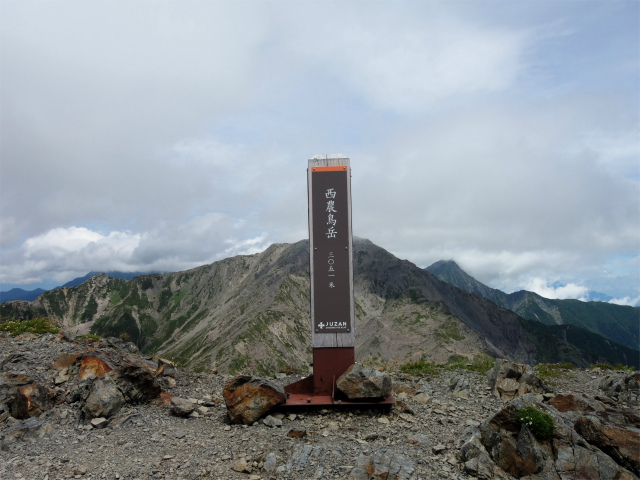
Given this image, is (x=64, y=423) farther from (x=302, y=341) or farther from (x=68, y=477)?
(x=302, y=341)

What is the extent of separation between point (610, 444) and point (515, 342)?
17765 cm

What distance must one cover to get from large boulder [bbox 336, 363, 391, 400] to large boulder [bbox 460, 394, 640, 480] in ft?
9.09

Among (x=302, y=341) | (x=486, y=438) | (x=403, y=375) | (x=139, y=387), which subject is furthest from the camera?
(x=302, y=341)

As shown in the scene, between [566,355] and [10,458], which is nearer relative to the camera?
[10,458]

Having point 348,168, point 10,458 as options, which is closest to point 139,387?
point 10,458

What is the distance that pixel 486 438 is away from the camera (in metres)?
8.48

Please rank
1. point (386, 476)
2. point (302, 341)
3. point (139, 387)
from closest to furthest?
point (386, 476) < point (139, 387) < point (302, 341)

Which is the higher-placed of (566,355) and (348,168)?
(348,168)

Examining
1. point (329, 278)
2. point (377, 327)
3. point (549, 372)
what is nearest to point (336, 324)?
point (329, 278)

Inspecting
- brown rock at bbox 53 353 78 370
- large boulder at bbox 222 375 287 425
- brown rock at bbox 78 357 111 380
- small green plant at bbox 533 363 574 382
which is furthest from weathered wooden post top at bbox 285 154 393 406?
small green plant at bbox 533 363 574 382

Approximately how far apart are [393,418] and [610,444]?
484cm

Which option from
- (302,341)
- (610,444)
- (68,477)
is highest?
(610,444)

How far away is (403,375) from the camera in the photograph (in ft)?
51.0

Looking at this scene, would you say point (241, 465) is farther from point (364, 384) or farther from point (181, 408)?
point (364, 384)
